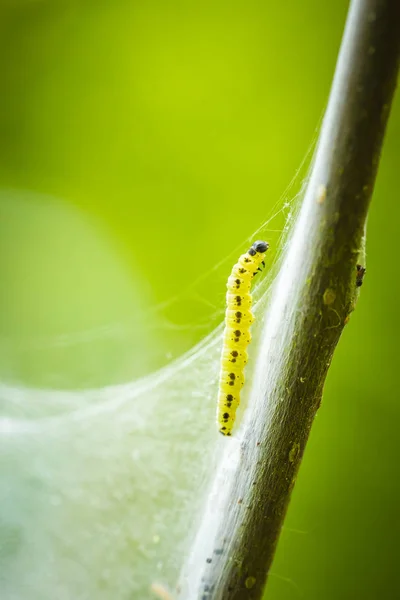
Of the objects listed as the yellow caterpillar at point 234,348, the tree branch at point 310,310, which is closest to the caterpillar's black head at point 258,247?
the yellow caterpillar at point 234,348

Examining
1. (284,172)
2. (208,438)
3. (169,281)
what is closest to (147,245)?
(169,281)

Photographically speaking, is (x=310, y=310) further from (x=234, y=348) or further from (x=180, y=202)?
(x=180, y=202)

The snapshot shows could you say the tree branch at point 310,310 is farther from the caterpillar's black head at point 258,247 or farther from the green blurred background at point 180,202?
the green blurred background at point 180,202

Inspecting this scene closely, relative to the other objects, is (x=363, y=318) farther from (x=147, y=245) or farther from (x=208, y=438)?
(x=147, y=245)

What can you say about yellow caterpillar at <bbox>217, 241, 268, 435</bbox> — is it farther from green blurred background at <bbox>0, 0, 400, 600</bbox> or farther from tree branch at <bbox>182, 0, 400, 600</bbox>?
green blurred background at <bbox>0, 0, 400, 600</bbox>

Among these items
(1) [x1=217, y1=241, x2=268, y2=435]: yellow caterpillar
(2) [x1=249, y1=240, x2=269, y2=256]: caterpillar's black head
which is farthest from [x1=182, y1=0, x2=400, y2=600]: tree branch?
(2) [x1=249, y1=240, x2=269, y2=256]: caterpillar's black head

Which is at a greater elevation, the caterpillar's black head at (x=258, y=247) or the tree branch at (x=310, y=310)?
the caterpillar's black head at (x=258, y=247)

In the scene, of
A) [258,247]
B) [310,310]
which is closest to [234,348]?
[258,247]
